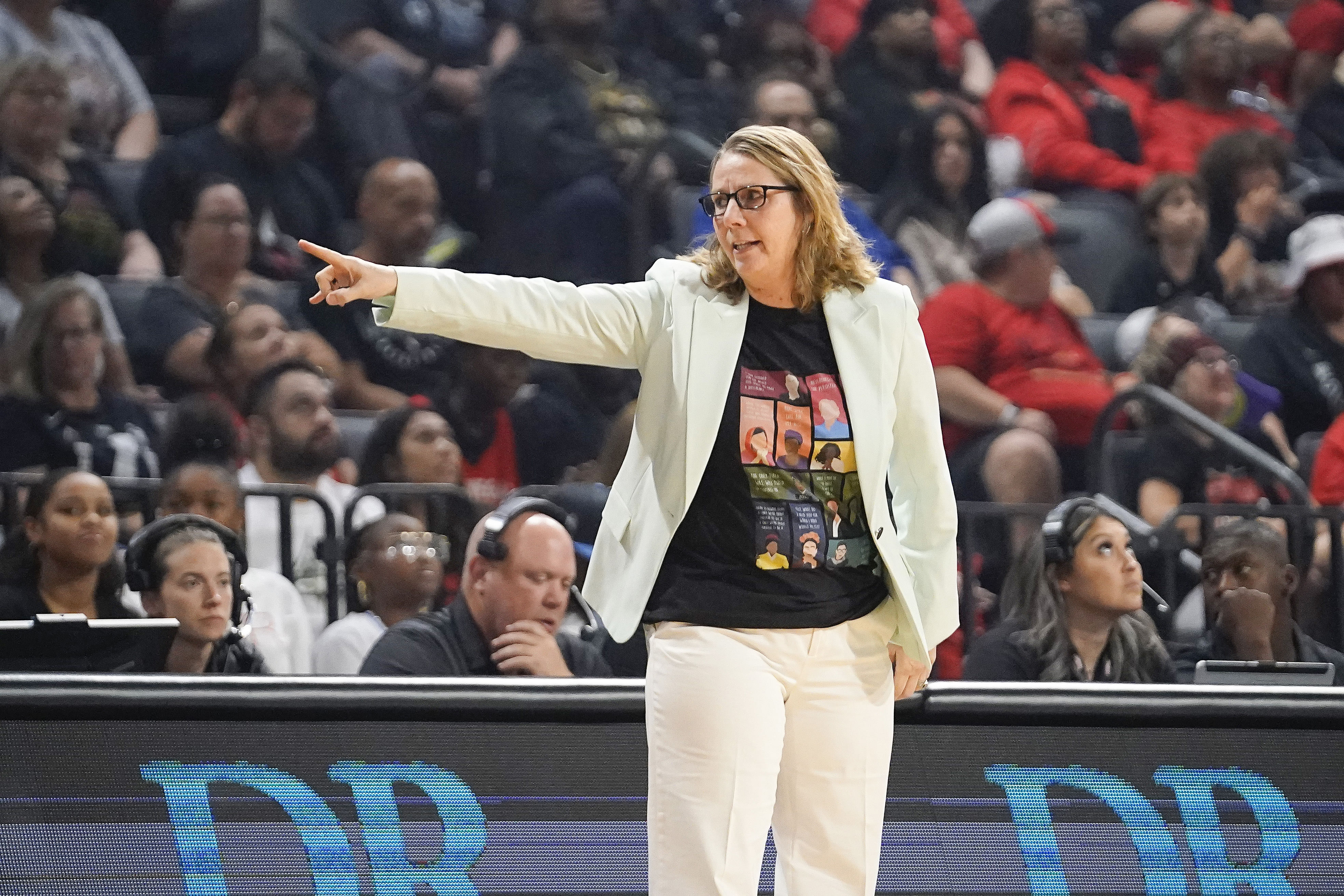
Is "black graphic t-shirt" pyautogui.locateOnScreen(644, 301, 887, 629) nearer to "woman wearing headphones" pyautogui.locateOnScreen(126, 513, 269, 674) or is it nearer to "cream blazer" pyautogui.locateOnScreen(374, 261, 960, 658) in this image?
"cream blazer" pyautogui.locateOnScreen(374, 261, 960, 658)

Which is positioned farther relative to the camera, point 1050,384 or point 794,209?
point 1050,384

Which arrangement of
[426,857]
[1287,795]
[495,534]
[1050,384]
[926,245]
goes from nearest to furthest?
[426,857]
[1287,795]
[495,534]
[1050,384]
[926,245]

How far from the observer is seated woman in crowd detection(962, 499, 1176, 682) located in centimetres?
380

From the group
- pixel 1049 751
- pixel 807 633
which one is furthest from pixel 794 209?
pixel 1049 751

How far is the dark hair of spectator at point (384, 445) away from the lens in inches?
188

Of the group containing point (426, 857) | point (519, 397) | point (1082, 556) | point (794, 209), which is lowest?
point (426, 857)

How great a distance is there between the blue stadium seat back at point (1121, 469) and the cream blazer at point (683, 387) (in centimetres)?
302

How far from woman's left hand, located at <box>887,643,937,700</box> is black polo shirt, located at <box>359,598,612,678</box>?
132cm

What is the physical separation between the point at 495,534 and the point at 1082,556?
4.65ft

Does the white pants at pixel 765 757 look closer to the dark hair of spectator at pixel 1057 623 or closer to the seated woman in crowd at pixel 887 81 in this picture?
the dark hair of spectator at pixel 1057 623

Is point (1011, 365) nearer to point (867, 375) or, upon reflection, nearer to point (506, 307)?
point (867, 375)

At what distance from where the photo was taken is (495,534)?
3.77 meters

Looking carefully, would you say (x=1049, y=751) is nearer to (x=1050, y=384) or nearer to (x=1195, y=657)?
(x=1195, y=657)

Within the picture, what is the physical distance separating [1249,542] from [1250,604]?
177 mm
